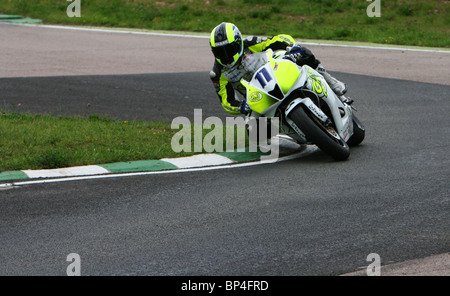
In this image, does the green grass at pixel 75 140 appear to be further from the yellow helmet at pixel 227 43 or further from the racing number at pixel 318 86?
the racing number at pixel 318 86

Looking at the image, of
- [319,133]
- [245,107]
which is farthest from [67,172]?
[319,133]

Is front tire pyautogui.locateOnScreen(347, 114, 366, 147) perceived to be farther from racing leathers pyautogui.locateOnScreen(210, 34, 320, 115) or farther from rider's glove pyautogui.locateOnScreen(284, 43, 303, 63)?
rider's glove pyautogui.locateOnScreen(284, 43, 303, 63)

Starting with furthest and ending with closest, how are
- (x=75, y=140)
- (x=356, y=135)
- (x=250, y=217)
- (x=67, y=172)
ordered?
1. (x=75, y=140)
2. (x=356, y=135)
3. (x=67, y=172)
4. (x=250, y=217)

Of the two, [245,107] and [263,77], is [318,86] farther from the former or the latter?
[245,107]

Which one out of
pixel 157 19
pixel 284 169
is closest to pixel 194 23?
pixel 157 19

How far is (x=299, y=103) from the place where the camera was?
8195 millimetres

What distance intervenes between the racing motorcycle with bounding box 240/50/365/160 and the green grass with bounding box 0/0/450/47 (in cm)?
1187

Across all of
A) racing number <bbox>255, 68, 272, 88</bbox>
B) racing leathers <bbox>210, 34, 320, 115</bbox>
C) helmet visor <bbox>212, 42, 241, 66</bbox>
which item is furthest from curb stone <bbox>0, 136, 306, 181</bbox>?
helmet visor <bbox>212, 42, 241, 66</bbox>

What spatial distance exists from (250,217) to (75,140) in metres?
3.96

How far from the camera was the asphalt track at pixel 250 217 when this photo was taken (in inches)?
214

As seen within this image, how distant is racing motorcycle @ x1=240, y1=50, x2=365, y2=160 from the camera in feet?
26.8

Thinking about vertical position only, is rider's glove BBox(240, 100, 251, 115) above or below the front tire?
above

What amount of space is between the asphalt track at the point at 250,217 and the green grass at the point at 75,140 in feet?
3.17

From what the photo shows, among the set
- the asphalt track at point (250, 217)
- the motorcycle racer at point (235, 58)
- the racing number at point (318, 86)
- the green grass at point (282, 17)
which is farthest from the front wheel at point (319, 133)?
the green grass at point (282, 17)
